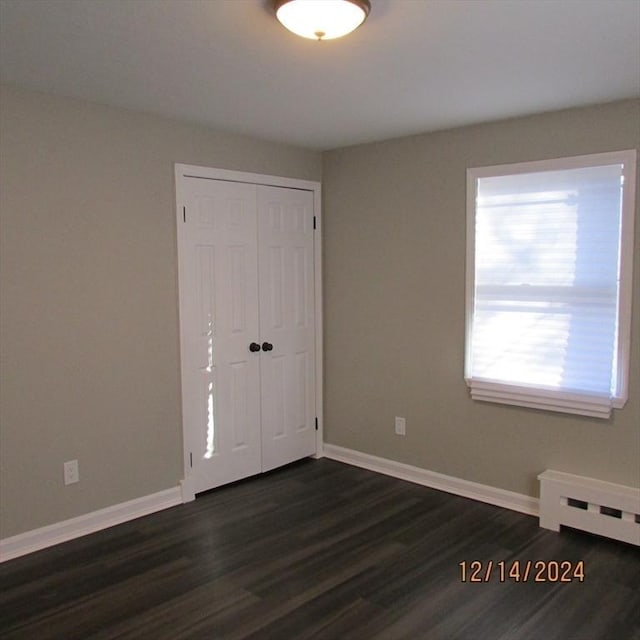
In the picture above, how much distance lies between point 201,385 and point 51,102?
1.81 metres

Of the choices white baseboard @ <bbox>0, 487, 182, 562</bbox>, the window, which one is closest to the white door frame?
white baseboard @ <bbox>0, 487, 182, 562</bbox>

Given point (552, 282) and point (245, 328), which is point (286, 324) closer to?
point (245, 328)

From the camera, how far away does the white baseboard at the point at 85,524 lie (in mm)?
2906

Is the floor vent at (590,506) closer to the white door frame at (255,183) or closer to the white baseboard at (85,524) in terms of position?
the white door frame at (255,183)

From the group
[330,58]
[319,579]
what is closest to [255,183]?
[330,58]

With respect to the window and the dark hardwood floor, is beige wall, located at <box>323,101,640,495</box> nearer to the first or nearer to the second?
the window

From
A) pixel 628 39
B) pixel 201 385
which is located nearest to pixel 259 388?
pixel 201 385

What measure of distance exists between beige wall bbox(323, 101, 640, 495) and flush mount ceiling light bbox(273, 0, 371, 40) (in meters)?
1.78

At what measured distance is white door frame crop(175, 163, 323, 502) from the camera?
3.50 metres

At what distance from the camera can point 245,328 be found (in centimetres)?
392

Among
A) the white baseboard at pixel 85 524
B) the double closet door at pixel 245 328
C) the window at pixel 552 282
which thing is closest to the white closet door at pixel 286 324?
the double closet door at pixel 245 328

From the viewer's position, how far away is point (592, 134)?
3.11m

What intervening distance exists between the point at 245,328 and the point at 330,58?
78.0 inches

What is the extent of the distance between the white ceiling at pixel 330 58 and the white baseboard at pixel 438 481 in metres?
2.27
